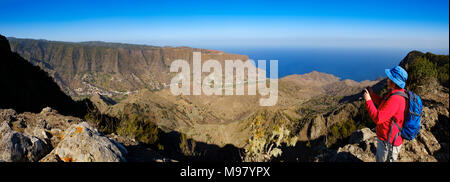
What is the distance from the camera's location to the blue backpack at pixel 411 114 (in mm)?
3834

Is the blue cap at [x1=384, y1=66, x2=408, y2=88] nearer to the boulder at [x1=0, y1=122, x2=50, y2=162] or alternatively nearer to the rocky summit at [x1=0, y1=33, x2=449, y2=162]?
the rocky summit at [x1=0, y1=33, x2=449, y2=162]

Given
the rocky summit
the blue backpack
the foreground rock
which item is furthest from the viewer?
the rocky summit

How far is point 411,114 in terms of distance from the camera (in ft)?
12.8

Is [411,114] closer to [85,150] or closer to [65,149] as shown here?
[85,150]

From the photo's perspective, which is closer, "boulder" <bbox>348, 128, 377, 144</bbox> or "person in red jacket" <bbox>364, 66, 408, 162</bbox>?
"person in red jacket" <bbox>364, 66, 408, 162</bbox>

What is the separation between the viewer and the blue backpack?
3.83m

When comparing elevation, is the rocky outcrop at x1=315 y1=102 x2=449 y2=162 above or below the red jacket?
below

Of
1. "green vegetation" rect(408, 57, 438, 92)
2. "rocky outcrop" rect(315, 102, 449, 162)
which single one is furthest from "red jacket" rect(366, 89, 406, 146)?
"green vegetation" rect(408, 57, 438, 92)

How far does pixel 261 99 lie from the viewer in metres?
111

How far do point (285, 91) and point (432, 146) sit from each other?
118 metres

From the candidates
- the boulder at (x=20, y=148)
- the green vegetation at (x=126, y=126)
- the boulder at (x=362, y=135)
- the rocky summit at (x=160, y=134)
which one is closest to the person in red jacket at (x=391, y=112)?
the rocky summit at (x=160, y=134)

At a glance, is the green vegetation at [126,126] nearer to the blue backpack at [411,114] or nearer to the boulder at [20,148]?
the boulder at [20,148]
